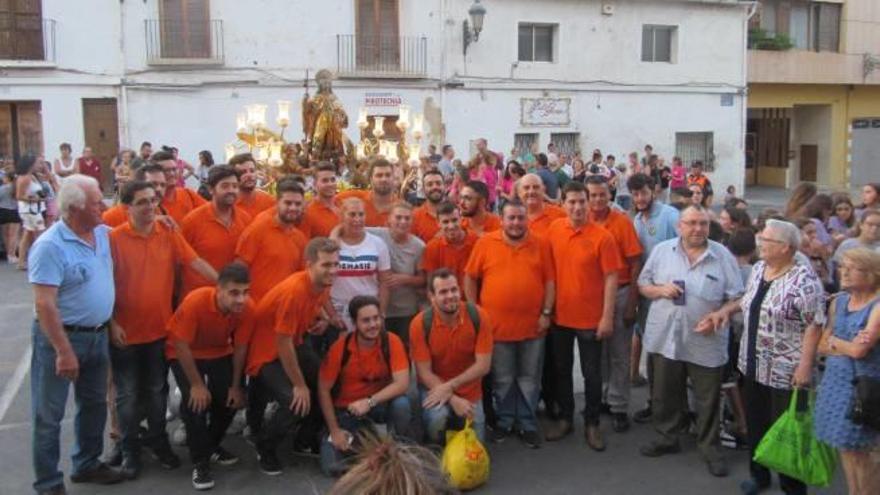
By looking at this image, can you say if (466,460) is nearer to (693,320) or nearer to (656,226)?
(693,320)

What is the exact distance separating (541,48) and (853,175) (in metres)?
11.0

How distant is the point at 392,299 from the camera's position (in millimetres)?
6414

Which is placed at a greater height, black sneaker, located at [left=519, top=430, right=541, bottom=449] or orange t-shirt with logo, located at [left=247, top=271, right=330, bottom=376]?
orange t-shirt with logo, located at [left=247, top=271, right=330, bottom=376]

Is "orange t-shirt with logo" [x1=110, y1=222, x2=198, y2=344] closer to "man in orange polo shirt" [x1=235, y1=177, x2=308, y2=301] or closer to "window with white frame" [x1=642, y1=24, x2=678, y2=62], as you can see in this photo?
"man in orange polo shirt" [x1=235, y1=177, x2=308, y2=301]

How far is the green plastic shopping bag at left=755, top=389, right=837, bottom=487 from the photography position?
4742mm

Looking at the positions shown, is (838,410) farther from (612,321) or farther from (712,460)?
(612,321)

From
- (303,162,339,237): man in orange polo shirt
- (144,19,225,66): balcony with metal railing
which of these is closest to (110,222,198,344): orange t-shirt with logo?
(303,162,339,237): man in orange polo shirt

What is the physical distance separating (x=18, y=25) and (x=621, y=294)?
54.7 ft

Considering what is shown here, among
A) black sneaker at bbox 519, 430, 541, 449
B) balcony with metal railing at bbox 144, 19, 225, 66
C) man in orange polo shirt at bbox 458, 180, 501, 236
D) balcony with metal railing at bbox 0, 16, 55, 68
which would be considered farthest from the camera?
balcony with metal railing at bbox 144, 19, 225, 66

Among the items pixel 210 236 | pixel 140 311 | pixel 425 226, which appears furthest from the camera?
pixel 425 226

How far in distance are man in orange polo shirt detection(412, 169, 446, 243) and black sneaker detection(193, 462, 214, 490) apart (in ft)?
8.16

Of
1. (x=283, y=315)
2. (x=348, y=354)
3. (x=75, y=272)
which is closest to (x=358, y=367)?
(x=348, y=354)

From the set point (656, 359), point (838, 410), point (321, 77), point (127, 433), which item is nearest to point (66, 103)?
point (321, 77)

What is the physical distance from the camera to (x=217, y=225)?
597cm
